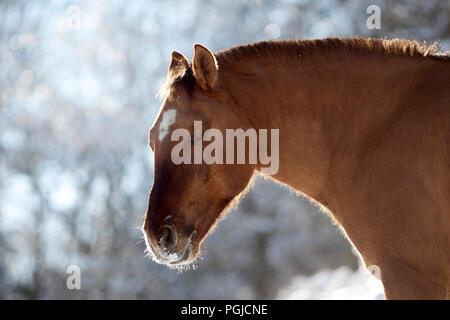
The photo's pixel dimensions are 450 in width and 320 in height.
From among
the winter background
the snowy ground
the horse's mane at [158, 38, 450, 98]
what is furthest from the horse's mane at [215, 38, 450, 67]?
the winter background

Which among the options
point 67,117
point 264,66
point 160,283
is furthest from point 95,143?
point 264,66

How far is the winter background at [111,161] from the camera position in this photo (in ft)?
61.2

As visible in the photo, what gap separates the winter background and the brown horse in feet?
45.8

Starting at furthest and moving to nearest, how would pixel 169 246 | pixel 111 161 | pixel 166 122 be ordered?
1. pixel 111 161
2. pixel 166 122
3. pixel 169 246

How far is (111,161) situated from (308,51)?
15578 mm

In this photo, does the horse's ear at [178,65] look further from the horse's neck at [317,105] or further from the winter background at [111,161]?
the winter background at [111,161]

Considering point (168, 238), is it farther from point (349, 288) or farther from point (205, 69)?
point (349, 288)

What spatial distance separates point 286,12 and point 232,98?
1481 centimetres

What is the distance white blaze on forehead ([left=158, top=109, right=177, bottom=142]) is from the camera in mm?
4047

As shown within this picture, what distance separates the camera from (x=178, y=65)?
14.8ft

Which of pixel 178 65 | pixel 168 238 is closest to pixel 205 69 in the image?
pixel 178 65

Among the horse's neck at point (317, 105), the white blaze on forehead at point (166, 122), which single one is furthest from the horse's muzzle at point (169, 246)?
the horse's neck at point (317, 105)

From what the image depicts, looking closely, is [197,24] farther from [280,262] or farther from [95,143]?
[280,262]

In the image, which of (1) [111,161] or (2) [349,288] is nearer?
(2) [349,288]
